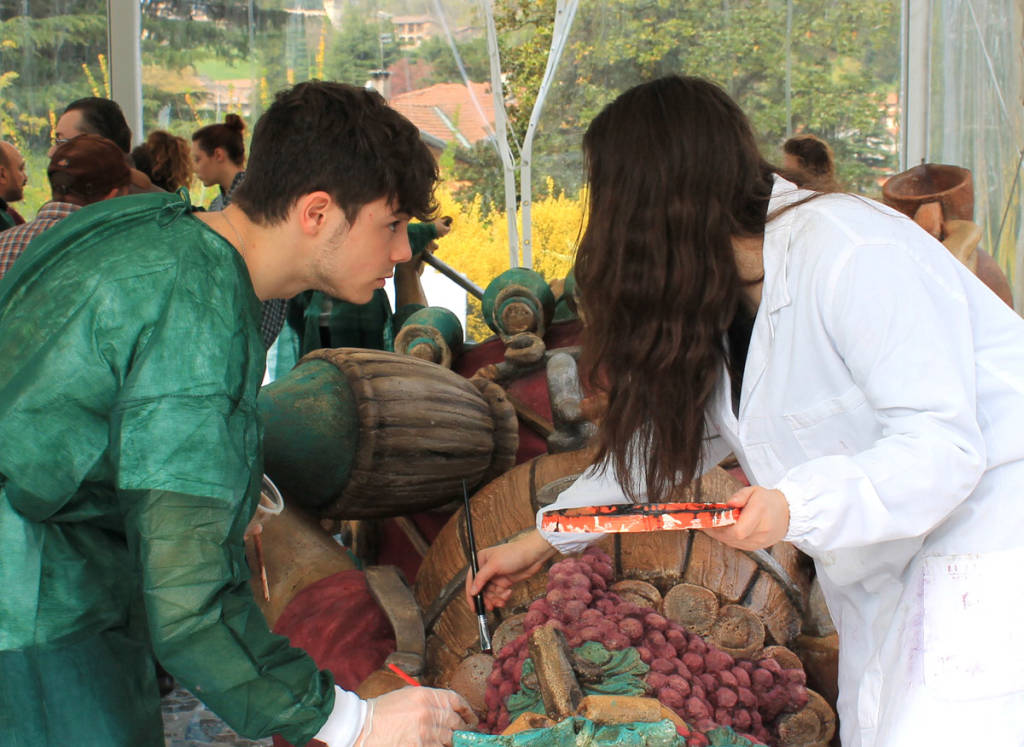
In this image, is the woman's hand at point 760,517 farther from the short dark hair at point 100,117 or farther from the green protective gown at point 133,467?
the short dark hair at point 100,117

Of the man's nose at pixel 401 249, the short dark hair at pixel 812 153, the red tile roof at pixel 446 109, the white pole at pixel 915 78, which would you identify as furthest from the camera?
the red tile roof at pixel 446 109

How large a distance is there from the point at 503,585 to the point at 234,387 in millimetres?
802

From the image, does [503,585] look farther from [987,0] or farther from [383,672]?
[987,0]

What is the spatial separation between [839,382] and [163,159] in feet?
13.0

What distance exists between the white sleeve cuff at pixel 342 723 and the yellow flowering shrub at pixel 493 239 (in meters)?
4.33

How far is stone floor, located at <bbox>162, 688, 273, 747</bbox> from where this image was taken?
268 cm

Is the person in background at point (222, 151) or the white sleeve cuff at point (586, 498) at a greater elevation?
the person in background at point (222, 151)

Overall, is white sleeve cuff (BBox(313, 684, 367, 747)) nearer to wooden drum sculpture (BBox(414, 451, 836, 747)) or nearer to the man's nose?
wooden drum sculpture (BBox(414, 451, 836, 747))

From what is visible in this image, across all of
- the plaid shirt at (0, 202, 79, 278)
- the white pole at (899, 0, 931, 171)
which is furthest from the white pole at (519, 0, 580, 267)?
the plaid shirt at (0, 202, 79, 278)

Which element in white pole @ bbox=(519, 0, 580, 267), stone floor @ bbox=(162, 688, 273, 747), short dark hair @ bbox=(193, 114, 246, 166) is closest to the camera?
stone floor @ bbox=(162, 688, 273, 747)

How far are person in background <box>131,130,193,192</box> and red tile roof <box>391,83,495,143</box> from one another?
60.1 inches

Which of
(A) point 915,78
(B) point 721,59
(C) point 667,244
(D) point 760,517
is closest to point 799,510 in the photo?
(D) point 760,517

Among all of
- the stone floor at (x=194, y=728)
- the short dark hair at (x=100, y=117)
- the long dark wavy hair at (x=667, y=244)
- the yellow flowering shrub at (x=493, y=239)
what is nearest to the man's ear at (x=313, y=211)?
the long dark wavy hair at (x=667, y=244)

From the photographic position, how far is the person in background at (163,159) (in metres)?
4.63
